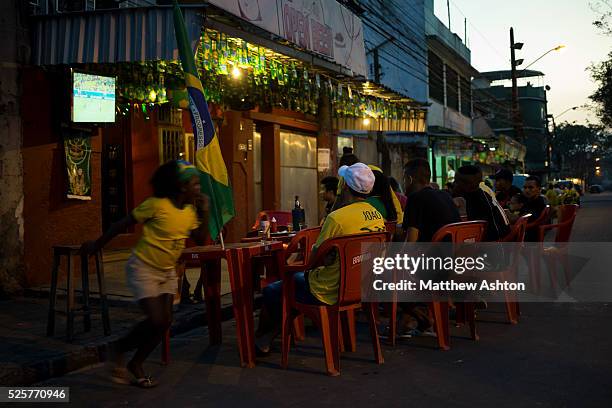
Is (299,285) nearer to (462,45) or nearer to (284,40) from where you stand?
(284,40)

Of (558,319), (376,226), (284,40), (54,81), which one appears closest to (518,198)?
(558,319)

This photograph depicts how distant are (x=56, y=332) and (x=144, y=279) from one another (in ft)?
8.15

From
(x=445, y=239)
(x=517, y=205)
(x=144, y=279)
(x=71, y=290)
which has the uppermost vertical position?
(x=517, y=205)

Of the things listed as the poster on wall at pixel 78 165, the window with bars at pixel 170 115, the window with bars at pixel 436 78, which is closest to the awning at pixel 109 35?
the poster on wall at pixel 78 165

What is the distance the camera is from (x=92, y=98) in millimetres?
9539

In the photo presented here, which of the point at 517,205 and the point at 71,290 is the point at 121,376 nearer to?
the point at 71,290

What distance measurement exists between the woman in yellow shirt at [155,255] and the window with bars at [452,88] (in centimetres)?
2968

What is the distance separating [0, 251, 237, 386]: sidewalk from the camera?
576cm

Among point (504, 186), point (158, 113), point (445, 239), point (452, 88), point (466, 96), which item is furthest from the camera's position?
point (466, 96)

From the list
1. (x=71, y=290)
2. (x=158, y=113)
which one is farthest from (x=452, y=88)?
(x=71, y=290)

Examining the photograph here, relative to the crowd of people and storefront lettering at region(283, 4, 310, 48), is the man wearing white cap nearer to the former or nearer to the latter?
the crowd of people

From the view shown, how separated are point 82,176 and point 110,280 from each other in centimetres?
154

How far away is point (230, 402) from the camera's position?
15.5 ft

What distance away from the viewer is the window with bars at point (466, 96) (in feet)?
122
